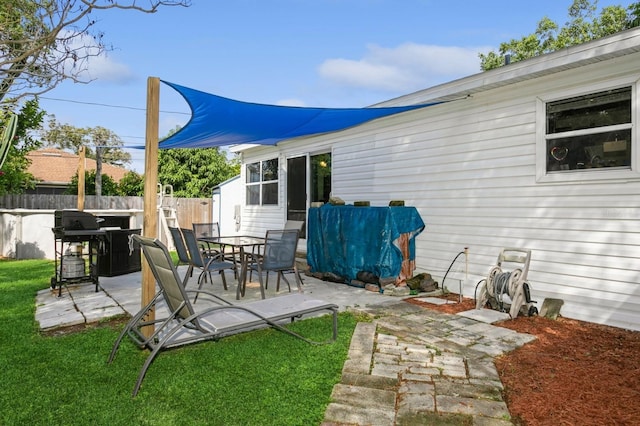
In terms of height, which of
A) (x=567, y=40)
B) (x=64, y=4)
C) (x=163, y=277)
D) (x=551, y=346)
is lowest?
(x=551, y=346)

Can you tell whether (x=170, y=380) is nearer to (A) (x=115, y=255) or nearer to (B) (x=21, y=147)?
(A) (x=115, y=255)

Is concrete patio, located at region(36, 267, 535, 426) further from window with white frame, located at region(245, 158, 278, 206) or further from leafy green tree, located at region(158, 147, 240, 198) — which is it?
leafy green tree, located at region(158, 147, 240, 198)

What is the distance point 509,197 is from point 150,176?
4.09 m

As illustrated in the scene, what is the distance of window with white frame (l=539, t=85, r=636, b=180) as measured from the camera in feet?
13.3

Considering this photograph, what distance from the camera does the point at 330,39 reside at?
12203mm

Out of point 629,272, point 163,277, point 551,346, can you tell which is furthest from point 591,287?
point 163,277

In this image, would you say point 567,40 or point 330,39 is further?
point 567,40

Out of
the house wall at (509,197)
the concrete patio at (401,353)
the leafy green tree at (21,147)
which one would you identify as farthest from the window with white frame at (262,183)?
the leafy green tree at (21,147)

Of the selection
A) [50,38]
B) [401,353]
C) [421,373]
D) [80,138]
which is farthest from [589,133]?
[80,138]

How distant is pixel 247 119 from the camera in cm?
512

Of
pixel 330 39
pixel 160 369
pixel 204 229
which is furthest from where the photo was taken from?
pixel 330 39

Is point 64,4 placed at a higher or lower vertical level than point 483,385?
higher

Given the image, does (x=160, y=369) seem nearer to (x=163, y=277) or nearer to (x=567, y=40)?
(x=163, y=277)

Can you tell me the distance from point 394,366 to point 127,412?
5.68 ft
